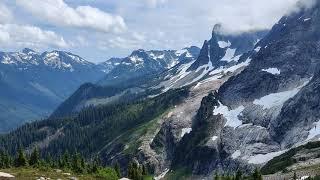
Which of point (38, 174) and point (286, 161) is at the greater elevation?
point (38, 174)

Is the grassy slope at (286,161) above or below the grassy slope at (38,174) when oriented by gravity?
below

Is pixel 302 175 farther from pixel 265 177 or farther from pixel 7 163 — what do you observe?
pixel 7 163

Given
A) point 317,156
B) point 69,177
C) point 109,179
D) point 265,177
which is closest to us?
point 69,177

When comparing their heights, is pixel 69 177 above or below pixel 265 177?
above

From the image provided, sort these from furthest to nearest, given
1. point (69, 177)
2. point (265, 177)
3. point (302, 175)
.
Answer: point (265, 177) < point (302, 175) < point (69, 177)

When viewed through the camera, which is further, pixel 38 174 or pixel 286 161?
pixel 286 161

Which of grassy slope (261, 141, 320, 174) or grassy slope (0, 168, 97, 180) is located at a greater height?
grassy slope (0, 168, 97, 180)

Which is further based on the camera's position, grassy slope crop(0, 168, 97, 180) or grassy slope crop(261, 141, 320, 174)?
grassy slope crop(261, 141, 320, 174)

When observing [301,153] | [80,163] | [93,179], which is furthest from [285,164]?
[93,179]

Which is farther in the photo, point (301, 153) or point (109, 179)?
point (301, 153)

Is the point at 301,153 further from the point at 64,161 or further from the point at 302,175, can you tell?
the point at 64,161

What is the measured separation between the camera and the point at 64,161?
15212 centimetres

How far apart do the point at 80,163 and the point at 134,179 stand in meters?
16.2

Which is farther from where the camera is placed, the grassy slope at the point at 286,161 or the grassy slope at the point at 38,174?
the grassy slope at the point at 286,161
